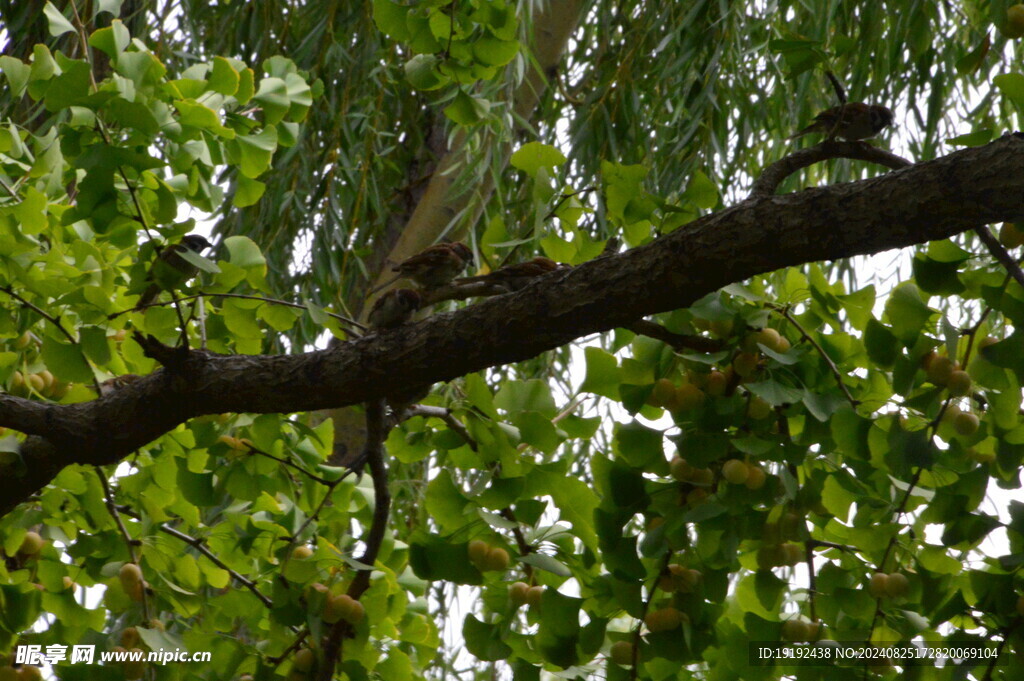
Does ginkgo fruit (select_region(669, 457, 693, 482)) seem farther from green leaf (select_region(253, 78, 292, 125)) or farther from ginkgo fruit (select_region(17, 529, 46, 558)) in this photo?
ginkgo fruit (select_region(17, 529, 46, 558))

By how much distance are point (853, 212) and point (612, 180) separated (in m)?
0.23

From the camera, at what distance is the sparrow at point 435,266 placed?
3.12 ft

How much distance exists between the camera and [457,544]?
822 millimetres

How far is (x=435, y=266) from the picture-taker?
961 millimetres

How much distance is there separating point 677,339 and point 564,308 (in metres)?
0.12

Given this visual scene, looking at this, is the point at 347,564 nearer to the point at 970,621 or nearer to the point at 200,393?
the point at 200,393

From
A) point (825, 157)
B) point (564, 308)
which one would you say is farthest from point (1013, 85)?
point (564, 308)

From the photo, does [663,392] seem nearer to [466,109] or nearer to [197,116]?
[466,109]

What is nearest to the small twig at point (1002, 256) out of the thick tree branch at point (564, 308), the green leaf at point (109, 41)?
the thick tree branch at point (564, 308)

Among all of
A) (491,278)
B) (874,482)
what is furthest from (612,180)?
(874,482)

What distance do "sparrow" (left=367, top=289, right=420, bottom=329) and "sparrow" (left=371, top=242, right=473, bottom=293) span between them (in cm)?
10

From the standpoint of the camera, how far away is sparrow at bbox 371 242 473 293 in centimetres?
95

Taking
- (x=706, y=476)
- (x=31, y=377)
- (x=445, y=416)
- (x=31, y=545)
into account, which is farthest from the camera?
(x=31, y=377)

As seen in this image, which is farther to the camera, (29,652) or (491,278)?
(29,652)
